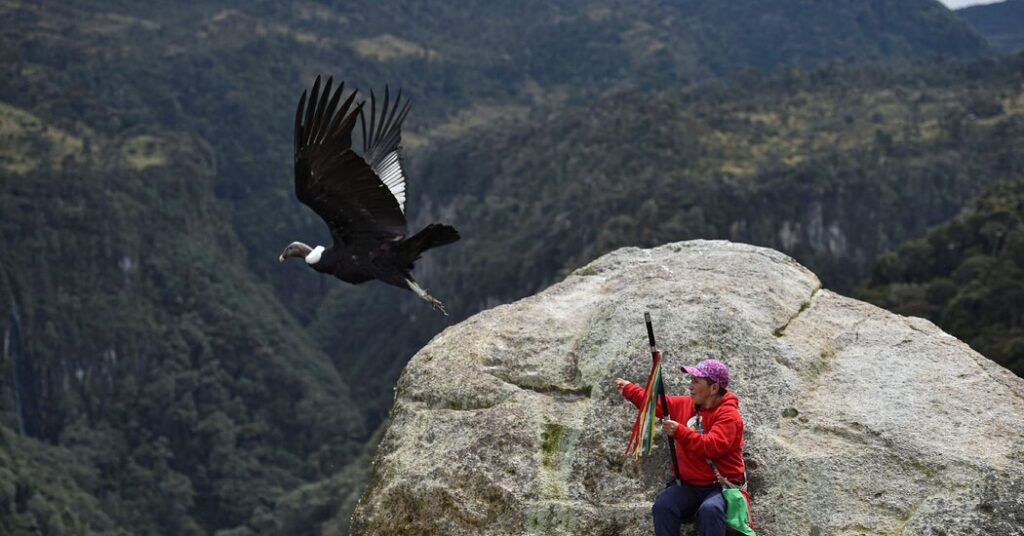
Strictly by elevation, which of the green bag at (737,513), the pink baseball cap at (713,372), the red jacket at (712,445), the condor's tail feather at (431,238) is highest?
the condor's tail feather at (431,238)

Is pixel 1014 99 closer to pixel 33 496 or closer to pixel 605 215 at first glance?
pixel 605 215

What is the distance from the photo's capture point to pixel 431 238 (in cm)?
1198

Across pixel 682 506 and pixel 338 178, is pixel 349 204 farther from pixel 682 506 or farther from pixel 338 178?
pixel 682 506

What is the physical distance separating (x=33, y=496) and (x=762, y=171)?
5976cm

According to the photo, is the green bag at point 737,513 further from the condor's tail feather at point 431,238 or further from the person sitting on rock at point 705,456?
the condor's tail feather at point 431,238

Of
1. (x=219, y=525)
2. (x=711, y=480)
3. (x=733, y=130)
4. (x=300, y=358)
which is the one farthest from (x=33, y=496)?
(x=711, y=480)

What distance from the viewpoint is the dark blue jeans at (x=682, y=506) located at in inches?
354

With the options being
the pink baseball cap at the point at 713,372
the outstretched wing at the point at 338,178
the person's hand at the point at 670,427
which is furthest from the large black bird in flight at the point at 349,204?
the person's hand at the point at 670,427

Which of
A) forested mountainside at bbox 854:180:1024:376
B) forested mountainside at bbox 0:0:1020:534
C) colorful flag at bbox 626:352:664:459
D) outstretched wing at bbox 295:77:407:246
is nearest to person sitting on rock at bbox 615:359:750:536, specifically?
colorful flag at bbox 626:352:664:459

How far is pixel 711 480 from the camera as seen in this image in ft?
30.0

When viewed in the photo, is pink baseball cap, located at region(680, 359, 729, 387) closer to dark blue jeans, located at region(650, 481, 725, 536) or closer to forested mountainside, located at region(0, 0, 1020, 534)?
dark blue jeans, located at region(650, 481, 725, 536)

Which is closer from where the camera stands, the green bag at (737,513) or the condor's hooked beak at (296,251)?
the green bag at (737,513)

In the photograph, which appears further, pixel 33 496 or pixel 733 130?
pixel 733 130

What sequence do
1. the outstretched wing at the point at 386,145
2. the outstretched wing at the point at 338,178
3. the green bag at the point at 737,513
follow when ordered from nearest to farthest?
the green bag at the point at 737,513 → the outstretched wing at the point at 338,178 → the outstretched wing at the point at 386,145
